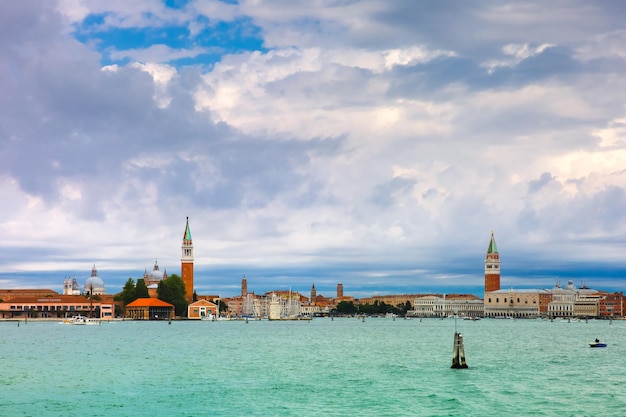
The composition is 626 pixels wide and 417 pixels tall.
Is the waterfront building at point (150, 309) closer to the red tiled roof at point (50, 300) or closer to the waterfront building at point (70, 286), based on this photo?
the red tiled roof at point (50, 300)

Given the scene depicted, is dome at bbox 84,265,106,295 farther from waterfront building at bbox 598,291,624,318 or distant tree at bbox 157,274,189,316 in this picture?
waterfront building at bbox 598,291,624,318

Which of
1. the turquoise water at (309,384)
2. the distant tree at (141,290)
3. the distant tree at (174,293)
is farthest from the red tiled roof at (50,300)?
the turquoise water at (309,384)

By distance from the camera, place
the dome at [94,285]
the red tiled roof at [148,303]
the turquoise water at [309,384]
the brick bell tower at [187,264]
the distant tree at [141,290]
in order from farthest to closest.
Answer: the dome at [94,285] < the brick bell tower at [187,264] < the distant tree at [141,290] < the red tiled roof at [148,303] < the turquoise water at [309,384]

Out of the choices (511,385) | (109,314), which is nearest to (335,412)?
(511,385)

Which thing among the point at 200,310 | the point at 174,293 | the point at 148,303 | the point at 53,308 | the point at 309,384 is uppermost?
the point at 174,293

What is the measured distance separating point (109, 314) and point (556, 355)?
3776 inches

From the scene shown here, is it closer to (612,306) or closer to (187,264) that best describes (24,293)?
(187,264)

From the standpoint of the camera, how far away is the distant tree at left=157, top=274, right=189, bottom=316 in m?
130

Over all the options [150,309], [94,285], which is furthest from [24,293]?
[150,309]

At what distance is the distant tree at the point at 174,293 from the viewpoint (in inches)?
5113

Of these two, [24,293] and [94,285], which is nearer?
[24,293]

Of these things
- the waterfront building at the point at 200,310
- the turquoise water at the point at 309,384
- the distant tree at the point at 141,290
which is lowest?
the waterfront building at the point at 200,310

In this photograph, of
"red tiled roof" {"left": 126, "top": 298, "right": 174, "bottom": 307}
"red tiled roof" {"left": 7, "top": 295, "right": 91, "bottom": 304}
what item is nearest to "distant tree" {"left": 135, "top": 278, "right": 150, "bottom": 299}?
"red tiled roof" {"left": 126, "top": 298, "right": 174, "bottom": 307}

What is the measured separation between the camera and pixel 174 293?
430 ft
